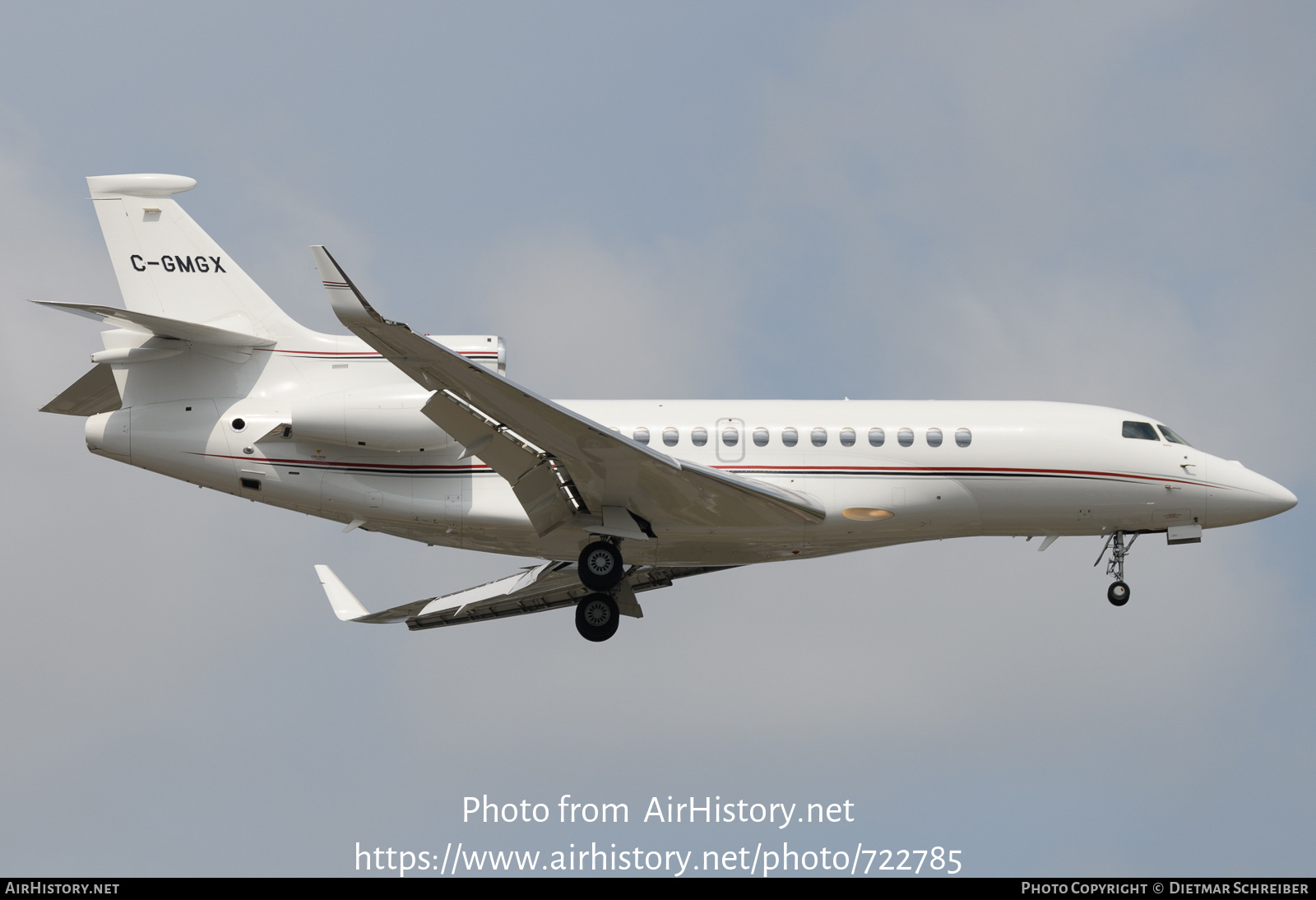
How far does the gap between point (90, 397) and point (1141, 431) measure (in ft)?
53.6

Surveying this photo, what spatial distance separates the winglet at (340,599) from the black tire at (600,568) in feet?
18.1

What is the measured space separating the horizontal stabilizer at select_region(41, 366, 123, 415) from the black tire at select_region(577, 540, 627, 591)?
24.3 feet

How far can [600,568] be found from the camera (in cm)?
2095

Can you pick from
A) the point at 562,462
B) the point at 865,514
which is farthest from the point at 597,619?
the point at 865,514

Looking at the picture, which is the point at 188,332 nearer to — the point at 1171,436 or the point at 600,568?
the point at 600,568

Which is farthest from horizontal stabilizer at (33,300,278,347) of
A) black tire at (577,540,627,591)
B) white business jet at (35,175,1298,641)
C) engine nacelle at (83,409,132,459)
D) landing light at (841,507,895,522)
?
landing light at (841,507,895,522)

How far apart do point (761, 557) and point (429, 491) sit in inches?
211

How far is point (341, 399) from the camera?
806 inches

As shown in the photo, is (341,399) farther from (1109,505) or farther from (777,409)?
(1109,505)

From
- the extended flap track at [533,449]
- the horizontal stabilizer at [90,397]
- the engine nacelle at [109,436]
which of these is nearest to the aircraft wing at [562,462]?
the extended flap track at [533,449]

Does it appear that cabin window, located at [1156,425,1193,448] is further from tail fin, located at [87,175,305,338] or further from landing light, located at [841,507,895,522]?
tail fin, located at [87,175,305,338]

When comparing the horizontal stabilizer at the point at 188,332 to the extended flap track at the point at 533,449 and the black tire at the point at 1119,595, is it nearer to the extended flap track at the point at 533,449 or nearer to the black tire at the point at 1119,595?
the extended flap track at the point at 533,449

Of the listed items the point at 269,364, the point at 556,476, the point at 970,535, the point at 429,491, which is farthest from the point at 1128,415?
the point at 269,364

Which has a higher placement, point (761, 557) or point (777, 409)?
point (777, 409)
